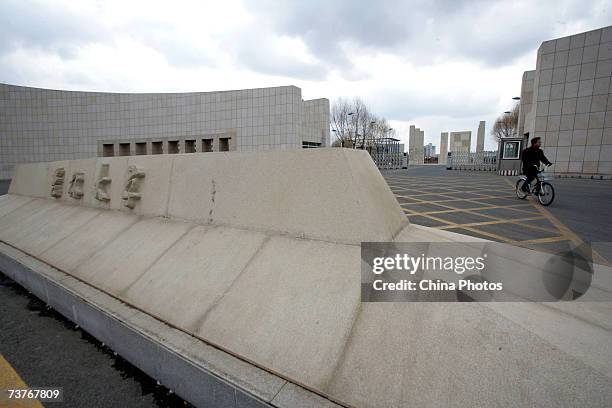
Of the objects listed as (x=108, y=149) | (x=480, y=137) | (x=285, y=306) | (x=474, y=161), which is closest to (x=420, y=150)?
(x=480, y=137)

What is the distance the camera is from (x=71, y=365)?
7.58 ft

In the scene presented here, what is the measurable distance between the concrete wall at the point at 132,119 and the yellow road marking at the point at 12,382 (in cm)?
2187

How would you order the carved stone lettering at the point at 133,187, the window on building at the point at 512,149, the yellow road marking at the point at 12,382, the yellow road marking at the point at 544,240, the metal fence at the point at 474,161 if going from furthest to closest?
the metal fence at the point at 474,161
the window on building at the point at 512,149
the yellow road marking at the point at 544,240
the carved stone lettering at the point at 133,187
the yellow road marking at the point at 12,382

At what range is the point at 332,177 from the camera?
8.16ft

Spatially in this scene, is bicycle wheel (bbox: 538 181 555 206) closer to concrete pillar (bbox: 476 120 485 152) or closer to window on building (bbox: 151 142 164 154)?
window on building (bbox: 151 142 164 154)

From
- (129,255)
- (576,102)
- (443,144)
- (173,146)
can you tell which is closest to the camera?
(129,255)

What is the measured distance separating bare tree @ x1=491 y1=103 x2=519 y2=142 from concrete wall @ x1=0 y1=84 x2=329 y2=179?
4144cm

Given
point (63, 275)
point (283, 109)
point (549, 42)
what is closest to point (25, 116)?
point (283, 109)

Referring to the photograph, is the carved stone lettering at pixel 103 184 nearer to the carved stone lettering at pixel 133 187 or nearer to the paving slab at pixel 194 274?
the carved stone lettering at pixel 133 187

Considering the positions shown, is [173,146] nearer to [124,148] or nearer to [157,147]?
[157,147]

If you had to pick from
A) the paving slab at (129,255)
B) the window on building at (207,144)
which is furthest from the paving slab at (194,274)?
the window on building at (207,144)

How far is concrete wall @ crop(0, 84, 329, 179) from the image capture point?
925 inches

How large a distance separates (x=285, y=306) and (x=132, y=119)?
29589 mm

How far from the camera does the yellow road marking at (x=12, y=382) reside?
1926 mm
